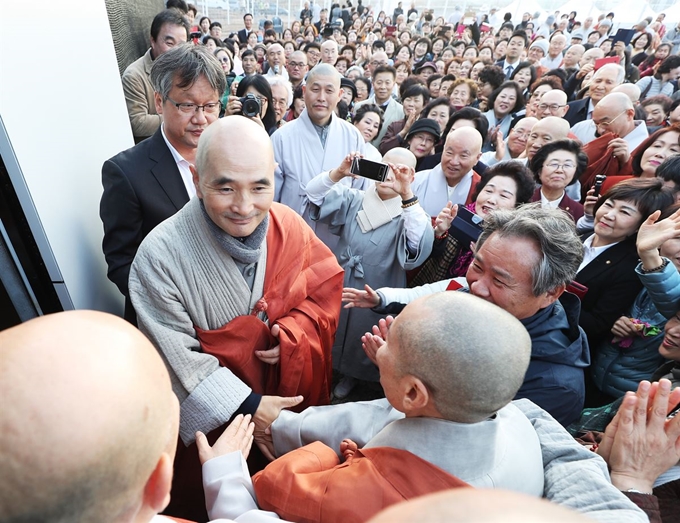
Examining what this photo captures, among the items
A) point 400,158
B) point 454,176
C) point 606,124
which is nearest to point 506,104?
point 606,124

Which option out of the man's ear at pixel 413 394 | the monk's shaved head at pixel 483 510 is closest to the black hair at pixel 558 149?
the man's ear at pixel 413 394

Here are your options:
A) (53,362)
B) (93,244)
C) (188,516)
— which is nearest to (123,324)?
(53,362)

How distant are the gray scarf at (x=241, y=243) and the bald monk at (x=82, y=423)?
0.85 m

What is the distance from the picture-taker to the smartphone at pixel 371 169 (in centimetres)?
247

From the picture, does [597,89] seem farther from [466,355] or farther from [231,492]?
[231,492]

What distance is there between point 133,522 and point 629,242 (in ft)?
8.64

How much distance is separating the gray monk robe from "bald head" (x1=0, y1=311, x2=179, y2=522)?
1930mm

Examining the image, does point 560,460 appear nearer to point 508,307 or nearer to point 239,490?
point 508,307

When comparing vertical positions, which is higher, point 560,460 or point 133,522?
point 133,522

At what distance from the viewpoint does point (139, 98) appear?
345 centimetres

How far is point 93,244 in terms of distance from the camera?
6.93 feet

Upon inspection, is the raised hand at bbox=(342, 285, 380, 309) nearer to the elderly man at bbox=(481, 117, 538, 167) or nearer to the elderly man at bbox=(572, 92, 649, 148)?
the elderly man at bbox=(481, 117, 538, 167)

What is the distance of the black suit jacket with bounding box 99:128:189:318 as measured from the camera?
188 centimetres

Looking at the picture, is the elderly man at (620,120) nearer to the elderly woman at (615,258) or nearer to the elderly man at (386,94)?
the elderly woman at (615,258)
